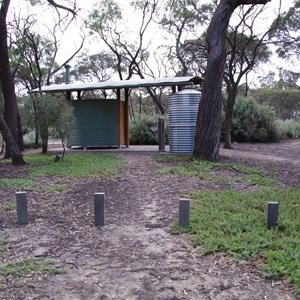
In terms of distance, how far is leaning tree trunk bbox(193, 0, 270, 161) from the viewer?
11227mm

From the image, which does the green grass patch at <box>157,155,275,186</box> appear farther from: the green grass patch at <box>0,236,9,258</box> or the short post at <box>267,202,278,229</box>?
the green grass patch at <box>0,236,9,258</box>

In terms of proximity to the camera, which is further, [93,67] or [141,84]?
[93,67]

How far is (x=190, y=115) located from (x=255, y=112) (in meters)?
10.9

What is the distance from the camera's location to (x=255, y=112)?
74.9 feet

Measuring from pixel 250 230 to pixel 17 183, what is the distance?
541cm

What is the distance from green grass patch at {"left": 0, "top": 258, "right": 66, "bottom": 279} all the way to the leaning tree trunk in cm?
789

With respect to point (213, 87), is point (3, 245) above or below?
below

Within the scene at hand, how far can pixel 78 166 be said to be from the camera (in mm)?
10852

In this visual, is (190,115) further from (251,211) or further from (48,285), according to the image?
(48,285)

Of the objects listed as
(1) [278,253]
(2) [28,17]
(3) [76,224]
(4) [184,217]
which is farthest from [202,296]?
(2) [28,17]

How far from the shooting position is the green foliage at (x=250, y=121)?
22.7 metres

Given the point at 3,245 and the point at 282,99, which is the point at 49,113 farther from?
the point at 282,99

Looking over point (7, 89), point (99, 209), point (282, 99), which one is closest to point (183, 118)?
point (7, 89)

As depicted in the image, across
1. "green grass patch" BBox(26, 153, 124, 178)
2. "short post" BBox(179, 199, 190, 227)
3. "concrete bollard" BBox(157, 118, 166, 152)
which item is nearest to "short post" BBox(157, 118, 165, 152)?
"concrete bollard" BBox(157, 118, 166, 152)
